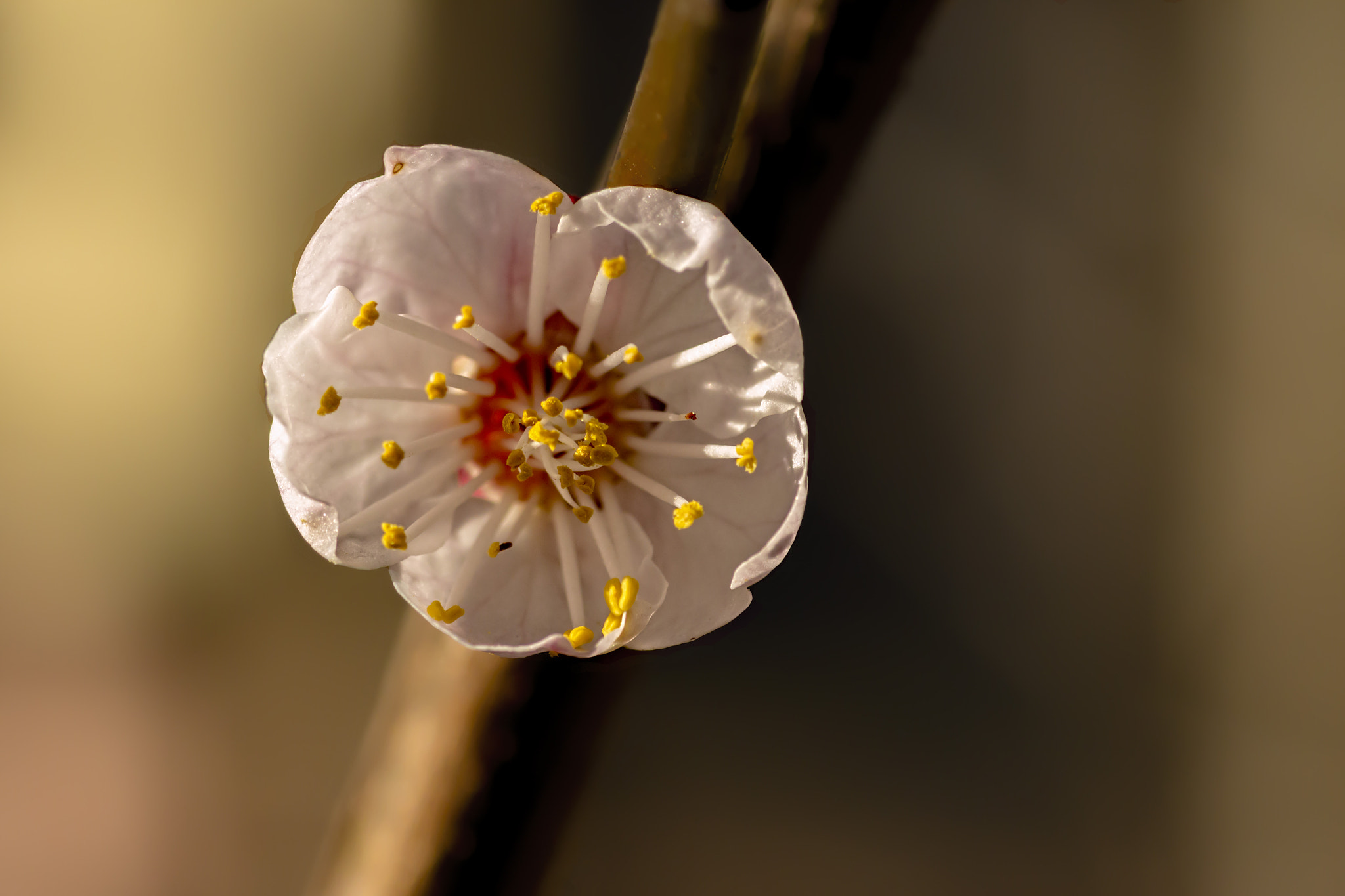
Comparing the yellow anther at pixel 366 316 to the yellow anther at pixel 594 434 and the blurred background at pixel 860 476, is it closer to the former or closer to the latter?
the yellow anther at pixel 594 434

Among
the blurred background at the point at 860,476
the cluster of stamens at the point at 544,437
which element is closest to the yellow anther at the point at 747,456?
the cluster of stamens at the point at 544,437

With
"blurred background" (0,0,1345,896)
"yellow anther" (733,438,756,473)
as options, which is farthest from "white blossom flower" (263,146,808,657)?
"blurred background" (0,0,1345,896)

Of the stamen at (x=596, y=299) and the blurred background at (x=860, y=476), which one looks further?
the blurred background at (x=860, y=476)

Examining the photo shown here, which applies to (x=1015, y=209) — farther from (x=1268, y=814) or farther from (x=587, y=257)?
(x=587, y=257)

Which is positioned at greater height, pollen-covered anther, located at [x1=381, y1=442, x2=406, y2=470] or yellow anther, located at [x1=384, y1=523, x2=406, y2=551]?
pollen-covered anther, located at [x1=381, y1=442, x2=406, y2=470]

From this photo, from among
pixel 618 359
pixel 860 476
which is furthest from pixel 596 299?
pixel 860 476

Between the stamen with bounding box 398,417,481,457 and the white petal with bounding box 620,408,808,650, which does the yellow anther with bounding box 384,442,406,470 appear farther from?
the white petal with bounding box 620,408,808,650
